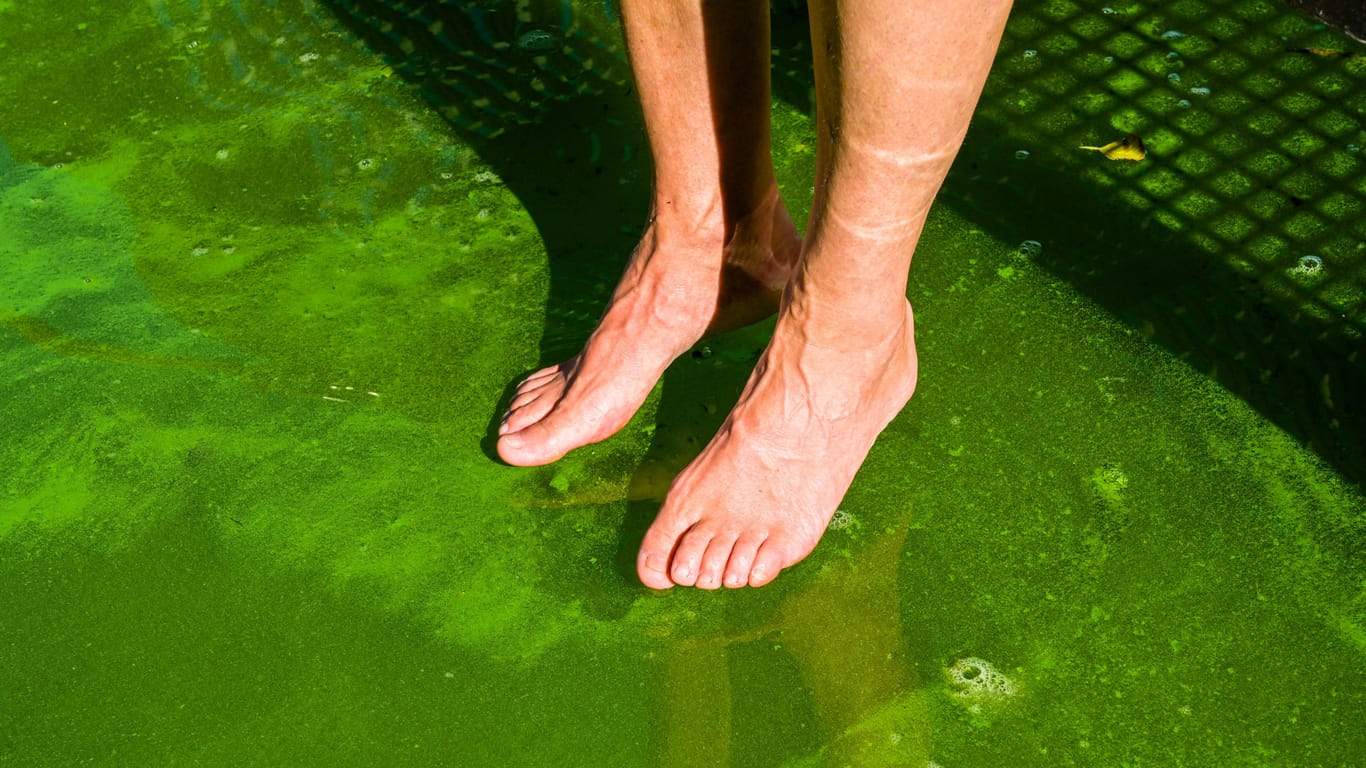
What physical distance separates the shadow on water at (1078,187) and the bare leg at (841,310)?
19cm

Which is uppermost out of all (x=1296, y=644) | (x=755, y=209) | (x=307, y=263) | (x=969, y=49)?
(x=969, y=49)

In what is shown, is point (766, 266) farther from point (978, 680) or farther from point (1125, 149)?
point (1125, 149)

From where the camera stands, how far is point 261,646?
1.51m

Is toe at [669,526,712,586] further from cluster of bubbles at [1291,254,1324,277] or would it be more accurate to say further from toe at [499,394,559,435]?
cluster of bubbles at [1291,254,1324,277]

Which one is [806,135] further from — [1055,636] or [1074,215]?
[1055,636]

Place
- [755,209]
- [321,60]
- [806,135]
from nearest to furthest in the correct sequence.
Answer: [755,209]
[806,135]
[321,60]

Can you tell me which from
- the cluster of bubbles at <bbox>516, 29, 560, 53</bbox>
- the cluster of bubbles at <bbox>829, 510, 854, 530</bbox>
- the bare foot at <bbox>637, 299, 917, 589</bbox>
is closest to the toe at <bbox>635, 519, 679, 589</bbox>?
the bare foot at <bbox>637, 299, 917, 589</bbox>

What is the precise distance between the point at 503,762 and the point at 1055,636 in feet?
2.16

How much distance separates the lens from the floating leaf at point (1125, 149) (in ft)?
6.84

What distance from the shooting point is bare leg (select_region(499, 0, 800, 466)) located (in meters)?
1.49

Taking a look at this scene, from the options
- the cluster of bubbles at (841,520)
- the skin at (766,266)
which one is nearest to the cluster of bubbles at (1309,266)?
the skin at (766,266)

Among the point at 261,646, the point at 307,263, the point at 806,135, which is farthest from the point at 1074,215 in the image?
the point at 261,646

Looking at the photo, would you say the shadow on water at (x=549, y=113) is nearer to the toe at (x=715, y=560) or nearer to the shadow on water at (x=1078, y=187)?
the shadow on water at (x=1078, y=187)

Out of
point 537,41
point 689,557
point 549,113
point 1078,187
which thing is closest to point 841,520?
point 689,557
